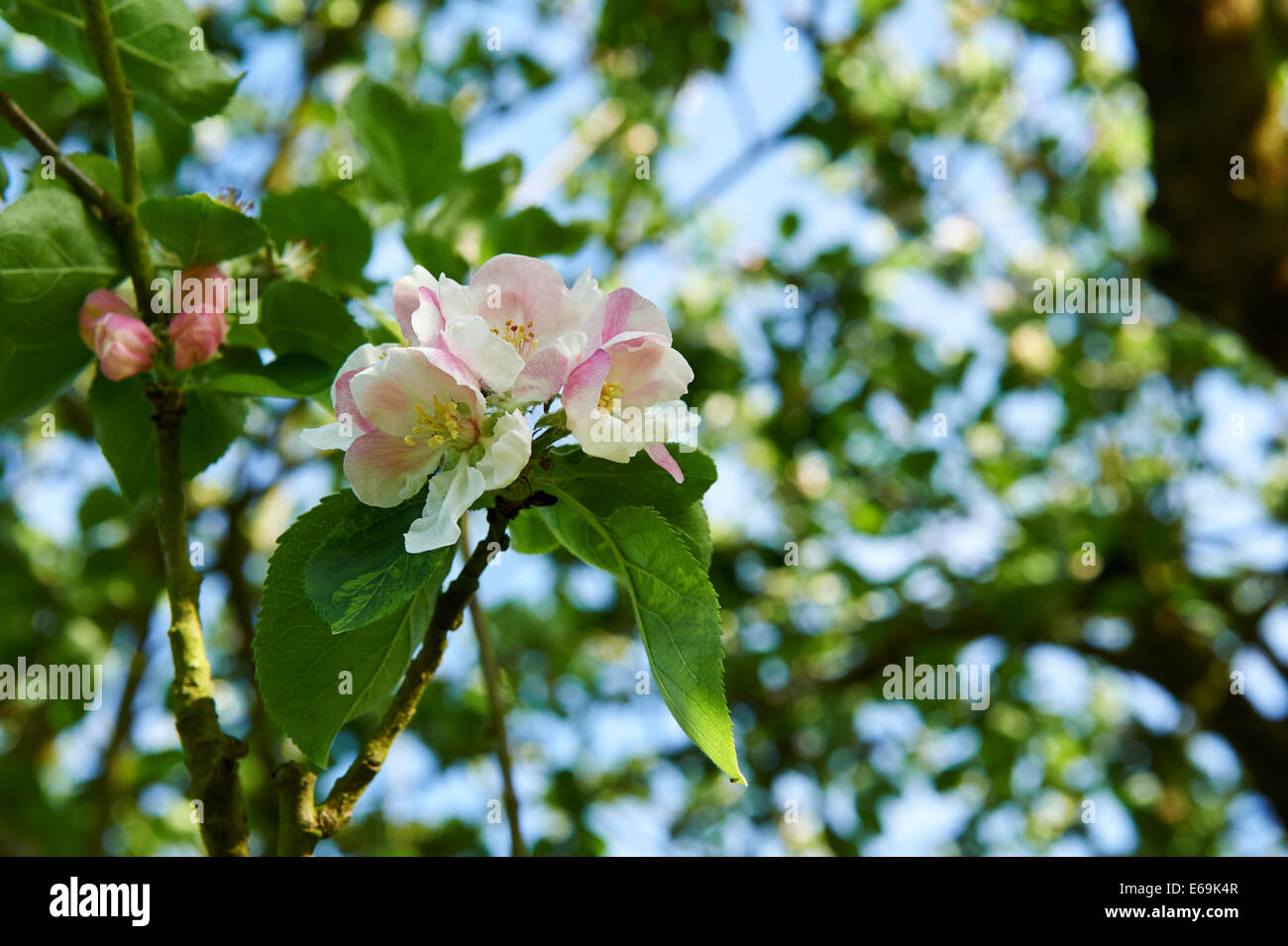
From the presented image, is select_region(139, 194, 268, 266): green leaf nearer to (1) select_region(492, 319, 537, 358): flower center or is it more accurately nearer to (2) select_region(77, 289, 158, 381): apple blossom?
(2) select_region(77, 289, 158, 381): apple blossom

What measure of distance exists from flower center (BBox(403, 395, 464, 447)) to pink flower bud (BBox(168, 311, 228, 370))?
335 millimetres

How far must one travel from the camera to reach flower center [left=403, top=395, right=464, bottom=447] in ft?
2.65

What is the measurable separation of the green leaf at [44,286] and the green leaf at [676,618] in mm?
548

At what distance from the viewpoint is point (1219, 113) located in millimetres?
3420

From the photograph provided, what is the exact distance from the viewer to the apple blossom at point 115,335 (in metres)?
1.01

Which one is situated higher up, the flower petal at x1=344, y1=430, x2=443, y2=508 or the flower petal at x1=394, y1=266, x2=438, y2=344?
the flower petal at x1=394, y1=266, x2=438, y2=344

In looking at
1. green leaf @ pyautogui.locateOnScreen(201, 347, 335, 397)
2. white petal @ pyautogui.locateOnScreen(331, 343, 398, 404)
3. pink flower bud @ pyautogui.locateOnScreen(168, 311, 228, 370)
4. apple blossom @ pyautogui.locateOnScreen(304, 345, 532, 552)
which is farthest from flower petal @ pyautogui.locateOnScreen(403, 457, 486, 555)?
pink flower bud @ pyautogui.locateOnScreen(168, 311, 228, 370)

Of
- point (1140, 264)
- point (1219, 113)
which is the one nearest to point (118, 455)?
point (1219, 113)

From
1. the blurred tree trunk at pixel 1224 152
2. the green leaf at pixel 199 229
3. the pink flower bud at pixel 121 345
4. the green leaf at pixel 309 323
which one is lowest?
the pink flower bud at pixel 121 345

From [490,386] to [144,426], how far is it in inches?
20.9

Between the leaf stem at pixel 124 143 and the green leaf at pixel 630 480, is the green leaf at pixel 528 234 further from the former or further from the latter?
the green leaf at pixel 630 480

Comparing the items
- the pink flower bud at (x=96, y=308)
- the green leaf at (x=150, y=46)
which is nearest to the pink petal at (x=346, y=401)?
the pink flower bud at (x=96, y=308)
